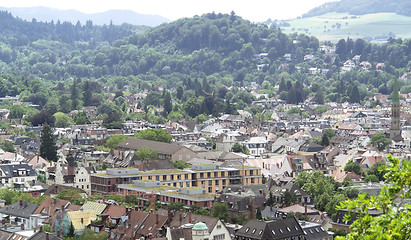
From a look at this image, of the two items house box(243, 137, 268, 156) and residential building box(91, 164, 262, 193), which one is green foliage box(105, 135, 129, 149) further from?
residential building box(91, 164, 262, 193)

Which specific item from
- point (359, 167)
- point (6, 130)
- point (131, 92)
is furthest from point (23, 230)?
point (131, 92)

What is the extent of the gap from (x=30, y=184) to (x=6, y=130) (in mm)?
44647

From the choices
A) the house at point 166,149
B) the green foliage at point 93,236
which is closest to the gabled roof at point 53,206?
the green foliage at point 93,236

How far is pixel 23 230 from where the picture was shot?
182 ft

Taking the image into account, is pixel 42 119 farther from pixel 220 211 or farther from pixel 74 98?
pixel 220 211

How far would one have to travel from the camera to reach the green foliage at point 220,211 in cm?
5984

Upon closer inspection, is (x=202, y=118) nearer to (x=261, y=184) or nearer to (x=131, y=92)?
(x=131, y=92)

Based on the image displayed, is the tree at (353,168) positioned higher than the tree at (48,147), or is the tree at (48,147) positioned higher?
the tree at (48,147)

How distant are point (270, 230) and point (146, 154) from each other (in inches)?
1377

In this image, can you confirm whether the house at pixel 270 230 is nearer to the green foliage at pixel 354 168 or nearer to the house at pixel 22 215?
the house at pixel 22 215

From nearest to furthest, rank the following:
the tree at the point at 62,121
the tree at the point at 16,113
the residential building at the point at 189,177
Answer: the residential building at the point at 189,177 < the tree at the point at 62,121 < the tree at the point at 16,113

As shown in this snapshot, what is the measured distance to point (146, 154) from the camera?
286 feet

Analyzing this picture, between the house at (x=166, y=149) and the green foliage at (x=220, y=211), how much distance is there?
2612 cm

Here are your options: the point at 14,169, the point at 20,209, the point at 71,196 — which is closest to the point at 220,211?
the point at 71,196
